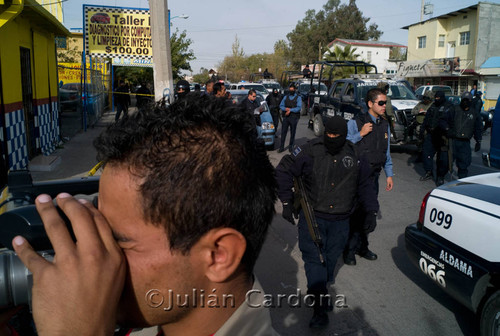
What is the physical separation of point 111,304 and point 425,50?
132 ft

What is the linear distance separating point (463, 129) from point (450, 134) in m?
0.25

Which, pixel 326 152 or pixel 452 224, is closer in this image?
pixel 452 224

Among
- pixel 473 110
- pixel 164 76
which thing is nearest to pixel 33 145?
pixel 164 76

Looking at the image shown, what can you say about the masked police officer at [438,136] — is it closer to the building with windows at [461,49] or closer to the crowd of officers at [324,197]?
the crowd of officers at [324,197]

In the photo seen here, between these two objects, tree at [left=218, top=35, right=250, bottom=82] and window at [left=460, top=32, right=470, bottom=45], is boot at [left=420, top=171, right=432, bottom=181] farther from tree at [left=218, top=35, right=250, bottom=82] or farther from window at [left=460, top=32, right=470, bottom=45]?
tree at [left=218, top=35, right=250, bottom=82]

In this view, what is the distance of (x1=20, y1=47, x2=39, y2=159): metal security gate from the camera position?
8.27 metres

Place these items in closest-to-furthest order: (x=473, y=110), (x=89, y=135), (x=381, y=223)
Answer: (x=381, y=223) < (x=473, y=110) < (x=89, y=135)

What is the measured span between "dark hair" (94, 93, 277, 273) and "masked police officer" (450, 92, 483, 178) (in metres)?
7.48

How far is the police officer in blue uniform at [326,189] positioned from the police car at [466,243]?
540 mm

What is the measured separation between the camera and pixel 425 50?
120 ft

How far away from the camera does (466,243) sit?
303cm

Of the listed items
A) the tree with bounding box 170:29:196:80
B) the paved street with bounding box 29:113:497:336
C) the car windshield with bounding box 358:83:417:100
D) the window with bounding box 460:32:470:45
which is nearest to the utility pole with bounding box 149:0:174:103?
the paved street with bounding box 29:113:497:336

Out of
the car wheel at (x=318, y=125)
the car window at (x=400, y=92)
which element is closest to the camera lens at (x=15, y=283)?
the car window at (x=400, y=92)

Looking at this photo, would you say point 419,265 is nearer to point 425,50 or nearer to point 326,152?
point 326,152
